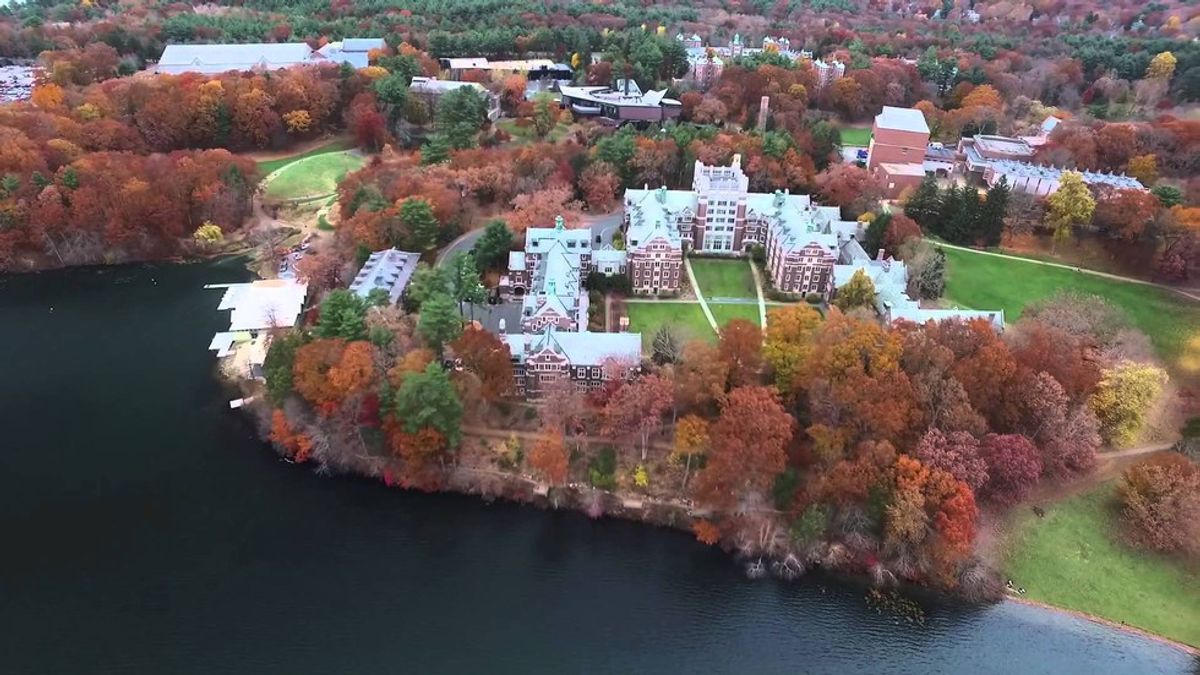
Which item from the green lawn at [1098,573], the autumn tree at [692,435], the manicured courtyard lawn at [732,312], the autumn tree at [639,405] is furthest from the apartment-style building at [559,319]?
the green lawn at [1098,573]

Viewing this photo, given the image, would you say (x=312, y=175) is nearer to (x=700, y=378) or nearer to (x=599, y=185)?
(x=599, y=185)

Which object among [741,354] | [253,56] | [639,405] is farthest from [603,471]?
[253,56]

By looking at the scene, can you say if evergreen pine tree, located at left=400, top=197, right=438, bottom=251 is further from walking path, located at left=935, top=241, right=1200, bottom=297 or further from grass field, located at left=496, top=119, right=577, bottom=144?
walking path, located at left=935, top=241, right=1200, bottom=297

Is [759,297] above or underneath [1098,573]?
above

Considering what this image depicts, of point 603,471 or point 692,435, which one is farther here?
point 603,471

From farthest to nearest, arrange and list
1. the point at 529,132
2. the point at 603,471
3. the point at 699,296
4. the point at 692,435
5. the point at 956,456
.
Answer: the point at 529,132
the point at 699,296
the point at 603,471
the point at 692,435
the point at 956,456

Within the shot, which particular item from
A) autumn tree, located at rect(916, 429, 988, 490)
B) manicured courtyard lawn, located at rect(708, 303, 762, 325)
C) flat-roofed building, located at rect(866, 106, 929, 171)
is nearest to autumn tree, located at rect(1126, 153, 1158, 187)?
flat-roofed building, located at rect(866, 106, 929, 171)

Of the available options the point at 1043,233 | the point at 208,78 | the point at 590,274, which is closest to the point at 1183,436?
the point at 1043,233
